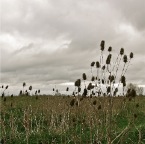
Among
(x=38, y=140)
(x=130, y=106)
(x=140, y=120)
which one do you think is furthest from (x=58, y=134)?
(x=130, y=106)

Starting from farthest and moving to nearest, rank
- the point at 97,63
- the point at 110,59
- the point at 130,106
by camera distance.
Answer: the point at 130,106 < the point at 97,63 < the point at 110,59

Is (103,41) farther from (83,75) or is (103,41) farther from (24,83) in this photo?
(24,83)

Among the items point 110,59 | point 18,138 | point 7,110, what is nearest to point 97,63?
point 110,59

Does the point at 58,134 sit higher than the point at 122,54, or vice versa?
the point at 122,54

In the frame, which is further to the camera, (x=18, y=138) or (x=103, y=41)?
(x=18, y=138)

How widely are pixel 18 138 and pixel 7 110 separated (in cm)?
592

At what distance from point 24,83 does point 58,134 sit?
17.3 feet

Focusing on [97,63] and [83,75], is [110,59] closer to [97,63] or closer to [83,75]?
[83,75]

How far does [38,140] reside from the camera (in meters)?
8.91

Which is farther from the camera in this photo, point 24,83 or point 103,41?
point 24,83

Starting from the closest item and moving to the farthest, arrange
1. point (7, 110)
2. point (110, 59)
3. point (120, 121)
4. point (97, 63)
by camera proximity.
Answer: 1. point (110, 59)
2. point (97, 63)
3. point (120, 121)
4. point (7, 110)

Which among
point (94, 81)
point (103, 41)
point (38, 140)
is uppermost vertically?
point (103, 41)

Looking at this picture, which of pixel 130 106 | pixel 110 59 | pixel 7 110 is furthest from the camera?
pixel 130 106

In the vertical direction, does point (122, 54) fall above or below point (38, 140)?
above
